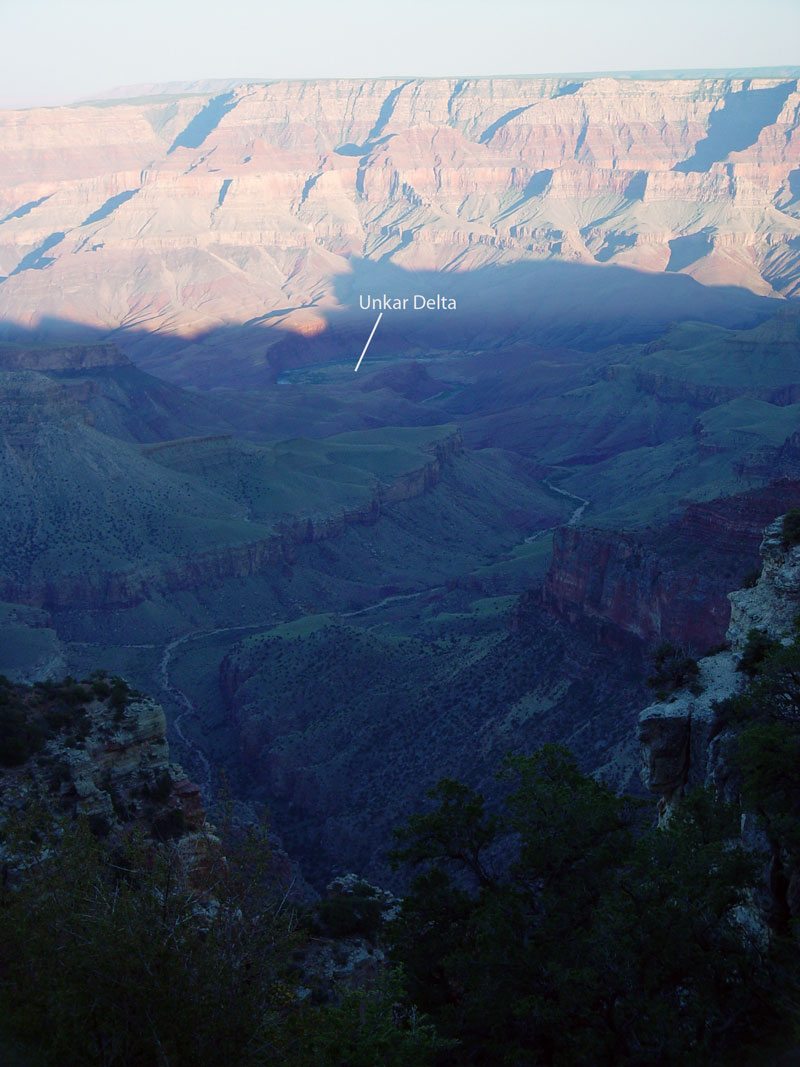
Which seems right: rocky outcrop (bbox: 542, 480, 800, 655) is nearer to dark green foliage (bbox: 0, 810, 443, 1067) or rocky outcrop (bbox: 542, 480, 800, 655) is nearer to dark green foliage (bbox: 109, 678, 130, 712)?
dark green foliage (bbox: 109, 678, 130, 712)

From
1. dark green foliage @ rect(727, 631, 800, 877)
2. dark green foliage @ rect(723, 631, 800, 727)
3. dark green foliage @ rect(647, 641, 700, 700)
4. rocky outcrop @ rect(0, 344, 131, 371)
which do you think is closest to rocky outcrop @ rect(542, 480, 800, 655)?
dark green foliage @ rect(647, 641, 700, 700)

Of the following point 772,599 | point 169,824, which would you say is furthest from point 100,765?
point 772,599

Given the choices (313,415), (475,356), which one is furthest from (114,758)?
(475,356)

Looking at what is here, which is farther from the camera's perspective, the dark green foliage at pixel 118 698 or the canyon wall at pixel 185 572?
the canyon wall at pixel 185 572

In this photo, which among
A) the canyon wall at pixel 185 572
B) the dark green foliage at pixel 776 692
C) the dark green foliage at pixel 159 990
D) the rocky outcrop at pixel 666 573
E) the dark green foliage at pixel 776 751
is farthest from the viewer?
the canyon wall at pixel 185 572

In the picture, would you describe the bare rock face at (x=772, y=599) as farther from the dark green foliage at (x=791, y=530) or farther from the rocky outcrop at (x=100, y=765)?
the rocky outcrop at (x=100, y=765)

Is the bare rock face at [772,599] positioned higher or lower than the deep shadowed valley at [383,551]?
higher

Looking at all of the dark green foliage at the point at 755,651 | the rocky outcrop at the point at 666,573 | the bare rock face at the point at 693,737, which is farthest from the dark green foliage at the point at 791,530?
the rocky outcrop at the point at 666,573
